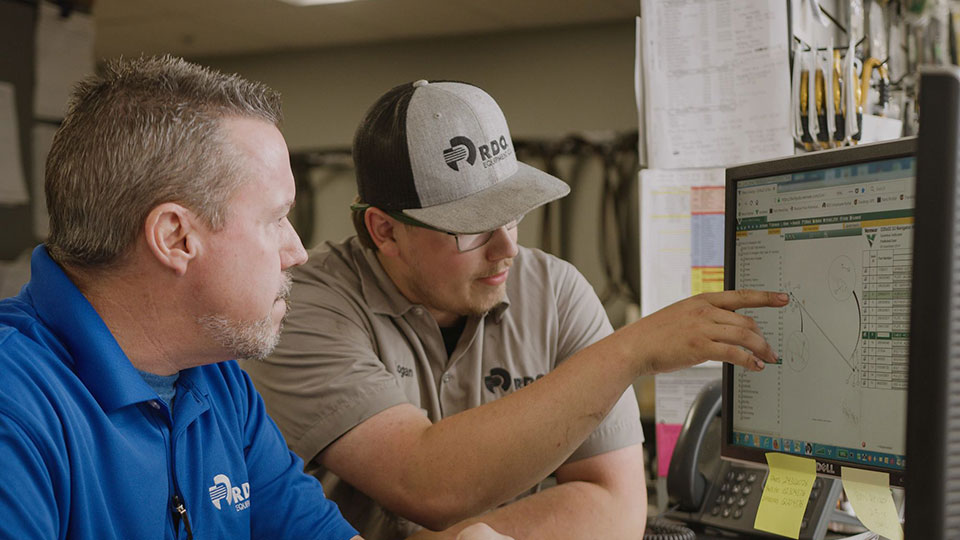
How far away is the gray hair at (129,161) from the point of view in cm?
108

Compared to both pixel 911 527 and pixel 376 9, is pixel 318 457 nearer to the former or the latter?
pixel 911 527

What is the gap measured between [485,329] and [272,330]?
52 centimetres

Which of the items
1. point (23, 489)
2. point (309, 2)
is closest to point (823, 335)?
point (23, 489)

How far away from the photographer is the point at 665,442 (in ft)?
6.79

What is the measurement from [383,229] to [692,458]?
0.66 m

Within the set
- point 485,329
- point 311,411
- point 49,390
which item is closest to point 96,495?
point 49,390

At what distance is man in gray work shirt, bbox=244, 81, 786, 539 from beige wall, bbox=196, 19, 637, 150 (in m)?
4.58

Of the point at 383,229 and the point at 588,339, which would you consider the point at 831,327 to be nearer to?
the point at 588,339

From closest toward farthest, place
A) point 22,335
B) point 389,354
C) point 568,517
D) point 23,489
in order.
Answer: point 23,489 < point 22,335 < point 568,517 < point 389,354

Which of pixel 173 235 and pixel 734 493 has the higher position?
pixel 173 235

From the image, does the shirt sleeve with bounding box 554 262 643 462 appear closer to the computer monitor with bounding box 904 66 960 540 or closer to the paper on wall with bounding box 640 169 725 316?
the paper on wall with bounding box 640 169 725 316

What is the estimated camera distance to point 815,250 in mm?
1103

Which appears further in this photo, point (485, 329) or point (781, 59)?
point (781, 59)

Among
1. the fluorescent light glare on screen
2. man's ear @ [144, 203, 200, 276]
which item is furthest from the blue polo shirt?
the fluorescent light glare on screen
